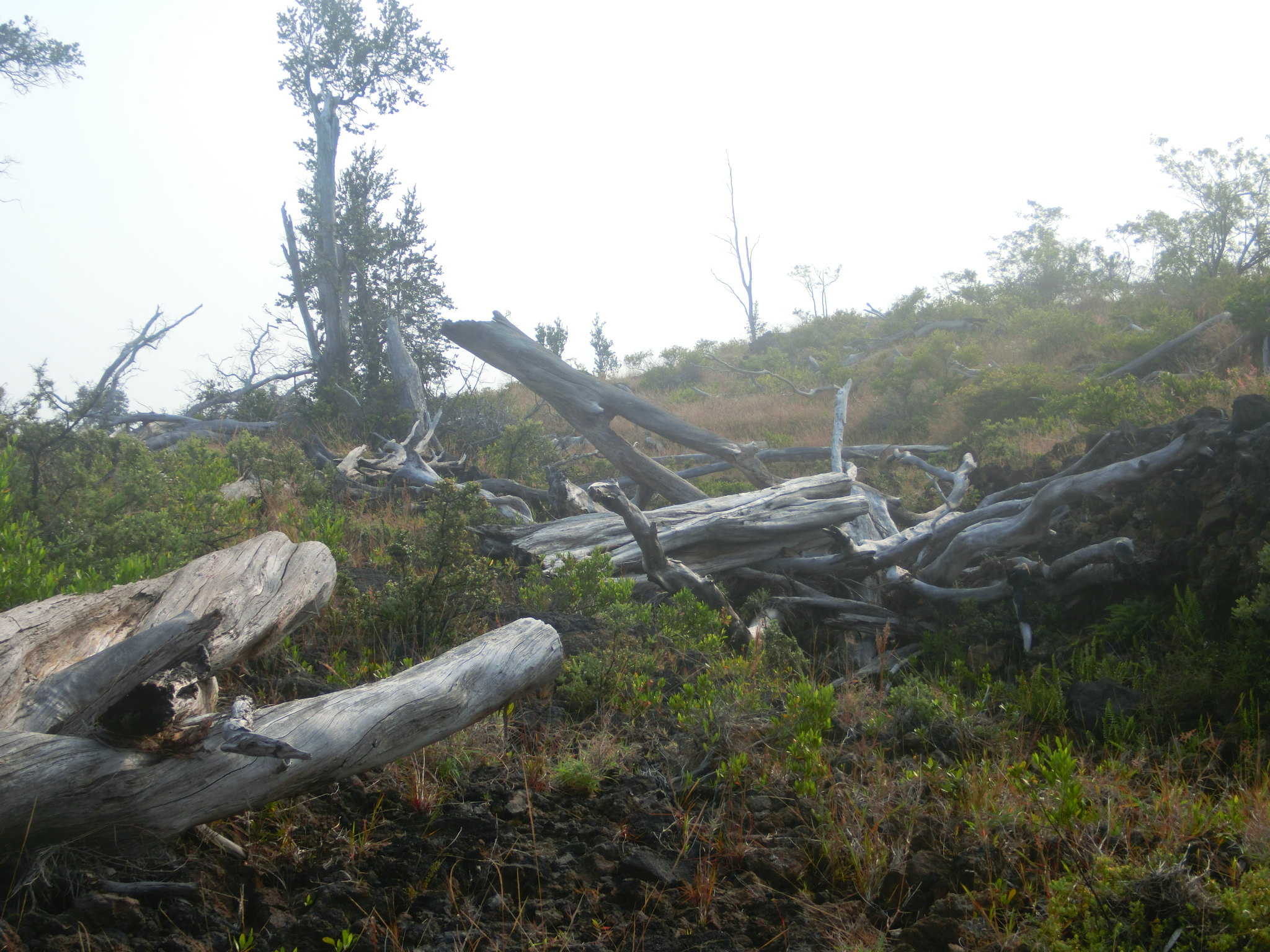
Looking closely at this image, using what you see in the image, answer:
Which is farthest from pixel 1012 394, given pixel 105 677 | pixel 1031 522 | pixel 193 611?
pixel 105 677

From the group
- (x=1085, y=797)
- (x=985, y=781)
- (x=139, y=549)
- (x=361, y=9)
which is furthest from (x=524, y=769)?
(x=361, y=9)

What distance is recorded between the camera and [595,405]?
9203 mm

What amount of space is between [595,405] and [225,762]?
22.5 ft

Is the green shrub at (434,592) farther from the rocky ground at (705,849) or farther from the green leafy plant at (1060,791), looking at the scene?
the green leafy plant at (1060,791)

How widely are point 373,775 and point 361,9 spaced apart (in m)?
22.3

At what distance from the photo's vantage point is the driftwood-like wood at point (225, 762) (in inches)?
91.1

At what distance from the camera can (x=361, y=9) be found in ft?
66.8

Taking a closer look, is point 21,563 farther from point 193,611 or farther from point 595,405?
point 595,405

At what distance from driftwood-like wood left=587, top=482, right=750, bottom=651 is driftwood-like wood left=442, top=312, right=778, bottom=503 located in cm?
281

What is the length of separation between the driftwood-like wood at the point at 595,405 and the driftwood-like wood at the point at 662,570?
2814mm

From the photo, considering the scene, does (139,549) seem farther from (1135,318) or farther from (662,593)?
(1135,318)

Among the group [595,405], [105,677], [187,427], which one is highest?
[187,427]

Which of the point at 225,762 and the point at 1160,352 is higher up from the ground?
the point at 1160,352

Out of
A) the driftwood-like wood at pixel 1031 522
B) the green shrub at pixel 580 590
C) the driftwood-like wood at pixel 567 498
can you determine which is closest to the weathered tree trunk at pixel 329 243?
the driftwood-like wood at pixel 567 498
